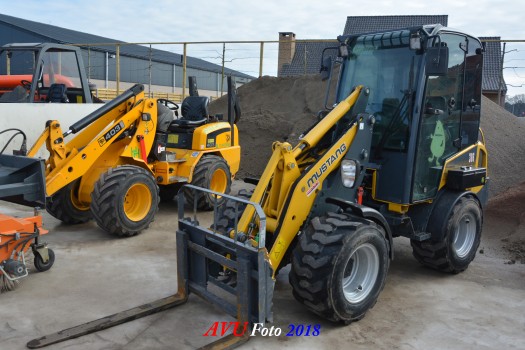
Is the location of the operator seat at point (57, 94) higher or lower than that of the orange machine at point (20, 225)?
higher

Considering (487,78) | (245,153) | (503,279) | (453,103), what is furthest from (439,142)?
(487,78)

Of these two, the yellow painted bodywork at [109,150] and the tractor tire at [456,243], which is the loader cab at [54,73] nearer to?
the yellow painted bodywork at [109,150]

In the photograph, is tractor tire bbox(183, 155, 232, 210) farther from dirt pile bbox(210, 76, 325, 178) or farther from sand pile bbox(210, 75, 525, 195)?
dirt pile bbox(210, 76, 325, 178)

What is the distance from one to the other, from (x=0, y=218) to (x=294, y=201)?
278cm

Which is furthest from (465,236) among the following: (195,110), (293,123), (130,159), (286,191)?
(293,123)

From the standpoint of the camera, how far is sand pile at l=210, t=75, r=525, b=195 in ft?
31.8

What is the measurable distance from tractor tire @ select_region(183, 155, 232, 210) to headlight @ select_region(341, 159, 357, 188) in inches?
132

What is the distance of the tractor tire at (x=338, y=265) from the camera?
3.71 metres

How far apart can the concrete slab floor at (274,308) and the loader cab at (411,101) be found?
1.02 m

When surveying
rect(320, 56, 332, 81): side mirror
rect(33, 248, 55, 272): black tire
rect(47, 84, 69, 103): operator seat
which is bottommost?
rect(33, 248, 55, 272): black tire

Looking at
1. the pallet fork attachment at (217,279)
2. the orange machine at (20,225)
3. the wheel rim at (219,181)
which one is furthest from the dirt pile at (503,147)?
the orange machine at (20,225)

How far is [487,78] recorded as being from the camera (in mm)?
15867

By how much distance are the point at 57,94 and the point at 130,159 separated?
3129 millimetres

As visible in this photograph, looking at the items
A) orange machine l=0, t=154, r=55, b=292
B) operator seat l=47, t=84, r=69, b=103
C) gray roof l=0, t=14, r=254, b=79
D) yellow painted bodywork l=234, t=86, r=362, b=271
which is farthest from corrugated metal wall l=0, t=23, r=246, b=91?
yellow painted bodywork l=234, t=86, r=362, b=271
